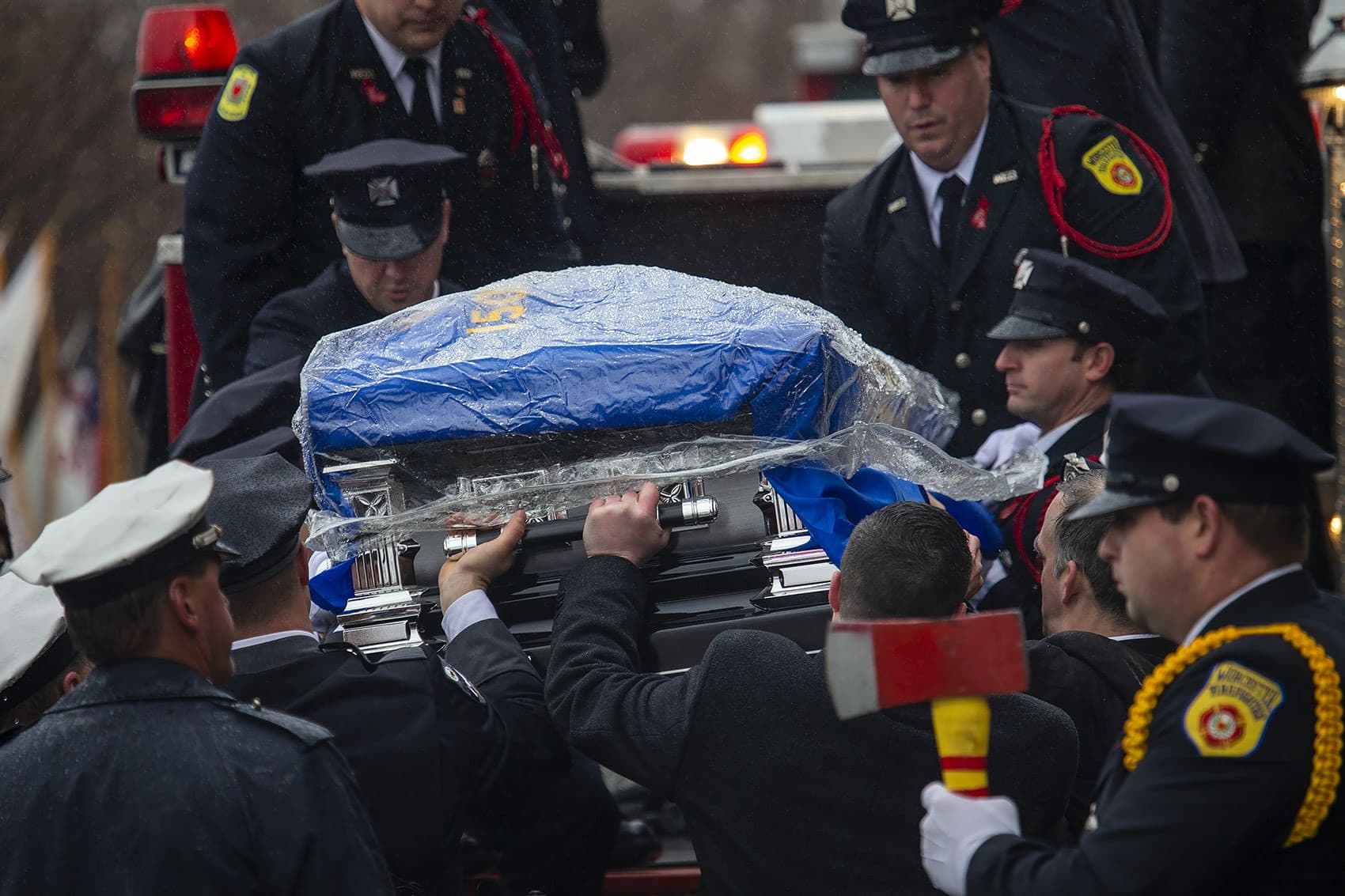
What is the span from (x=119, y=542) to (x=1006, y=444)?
2275 mm

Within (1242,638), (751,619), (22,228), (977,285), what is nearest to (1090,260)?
(977,285)

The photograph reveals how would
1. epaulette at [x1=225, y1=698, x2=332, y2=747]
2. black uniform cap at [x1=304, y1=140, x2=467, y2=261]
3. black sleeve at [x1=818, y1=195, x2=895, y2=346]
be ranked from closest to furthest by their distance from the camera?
epaulette at [x1=225, y1=698, x2=332, y2=747], black uniform cap at [x1=304, y1=140, x2=467, y2=261], black sleeve at [x1=818, y1=195, x2=895, y2=346]

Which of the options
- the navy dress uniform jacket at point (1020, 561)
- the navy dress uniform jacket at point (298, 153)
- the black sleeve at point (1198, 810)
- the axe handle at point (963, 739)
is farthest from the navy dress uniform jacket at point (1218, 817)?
the navy dress uniform jacket at point (298, 153)

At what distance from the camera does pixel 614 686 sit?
2627 mm

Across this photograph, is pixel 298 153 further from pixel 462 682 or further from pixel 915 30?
pixel 462 682

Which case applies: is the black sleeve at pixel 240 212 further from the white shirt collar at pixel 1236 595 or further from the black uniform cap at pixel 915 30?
the white shirt collar at pixel 1236 595

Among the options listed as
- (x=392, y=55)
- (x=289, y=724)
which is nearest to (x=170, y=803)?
(x=289, y=724)

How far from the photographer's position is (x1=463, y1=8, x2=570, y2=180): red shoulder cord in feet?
15.8

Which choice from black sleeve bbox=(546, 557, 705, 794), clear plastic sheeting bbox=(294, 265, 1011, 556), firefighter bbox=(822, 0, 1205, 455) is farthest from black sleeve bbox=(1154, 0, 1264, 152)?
black sleeve bbox=(546, 557, 705, 794)

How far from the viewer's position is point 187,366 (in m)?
5.18

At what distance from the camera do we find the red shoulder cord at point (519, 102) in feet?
15.8

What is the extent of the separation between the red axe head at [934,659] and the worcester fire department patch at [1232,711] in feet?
0.67

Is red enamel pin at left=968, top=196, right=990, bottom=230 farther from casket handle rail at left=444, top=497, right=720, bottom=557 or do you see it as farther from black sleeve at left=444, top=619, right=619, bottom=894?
black sleeve at left=444, top=619, right=619, bottom=894

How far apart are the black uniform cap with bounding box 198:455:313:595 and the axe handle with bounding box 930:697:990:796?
1.07m
